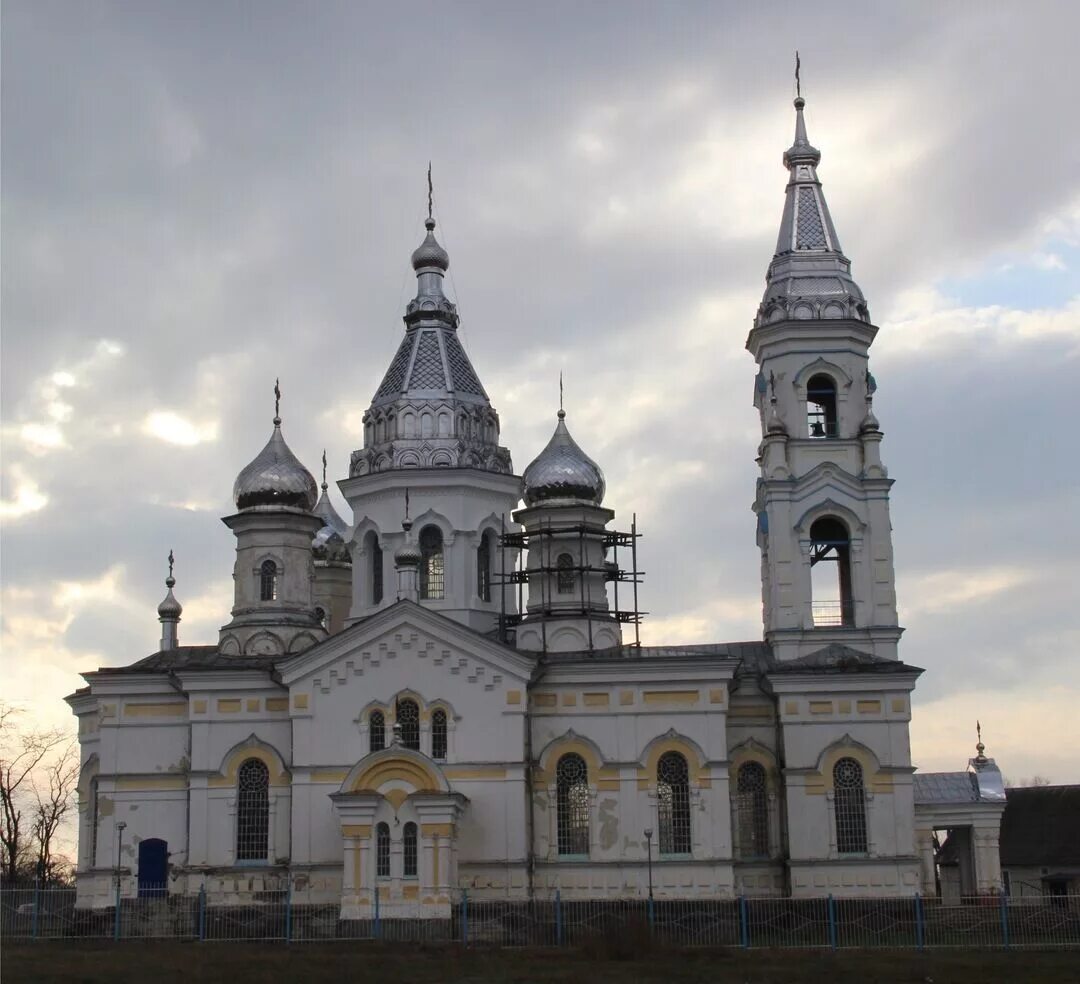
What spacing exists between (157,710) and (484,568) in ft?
28.6

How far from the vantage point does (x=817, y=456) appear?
1500 inches

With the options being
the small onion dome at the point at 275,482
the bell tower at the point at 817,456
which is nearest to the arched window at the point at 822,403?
the bell tower at the point at 817,456

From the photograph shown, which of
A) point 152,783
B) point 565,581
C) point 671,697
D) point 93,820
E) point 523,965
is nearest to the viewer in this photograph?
point 523,965

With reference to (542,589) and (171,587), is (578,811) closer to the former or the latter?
(542,589)

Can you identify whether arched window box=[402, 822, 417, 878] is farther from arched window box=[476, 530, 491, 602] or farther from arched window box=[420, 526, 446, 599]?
arched window box=[476, 530, 491, 602]

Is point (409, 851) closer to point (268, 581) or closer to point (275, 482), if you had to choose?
point (268, 581)

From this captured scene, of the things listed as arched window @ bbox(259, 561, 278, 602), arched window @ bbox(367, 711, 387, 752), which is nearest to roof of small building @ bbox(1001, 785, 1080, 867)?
arched window @ bbox(367, 711, 387, 752)

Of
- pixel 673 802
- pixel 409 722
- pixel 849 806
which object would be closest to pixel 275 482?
pixel 409 722

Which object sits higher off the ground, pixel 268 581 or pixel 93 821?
pixel 268 581

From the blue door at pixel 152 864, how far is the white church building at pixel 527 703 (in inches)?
2.0

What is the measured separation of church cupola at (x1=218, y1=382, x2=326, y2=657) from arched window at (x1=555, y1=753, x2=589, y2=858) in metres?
7.41

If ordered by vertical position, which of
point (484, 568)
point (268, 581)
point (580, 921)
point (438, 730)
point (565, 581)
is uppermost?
point (484, 568)

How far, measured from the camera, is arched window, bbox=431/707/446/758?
35.3m

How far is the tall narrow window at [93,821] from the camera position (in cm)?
3738
